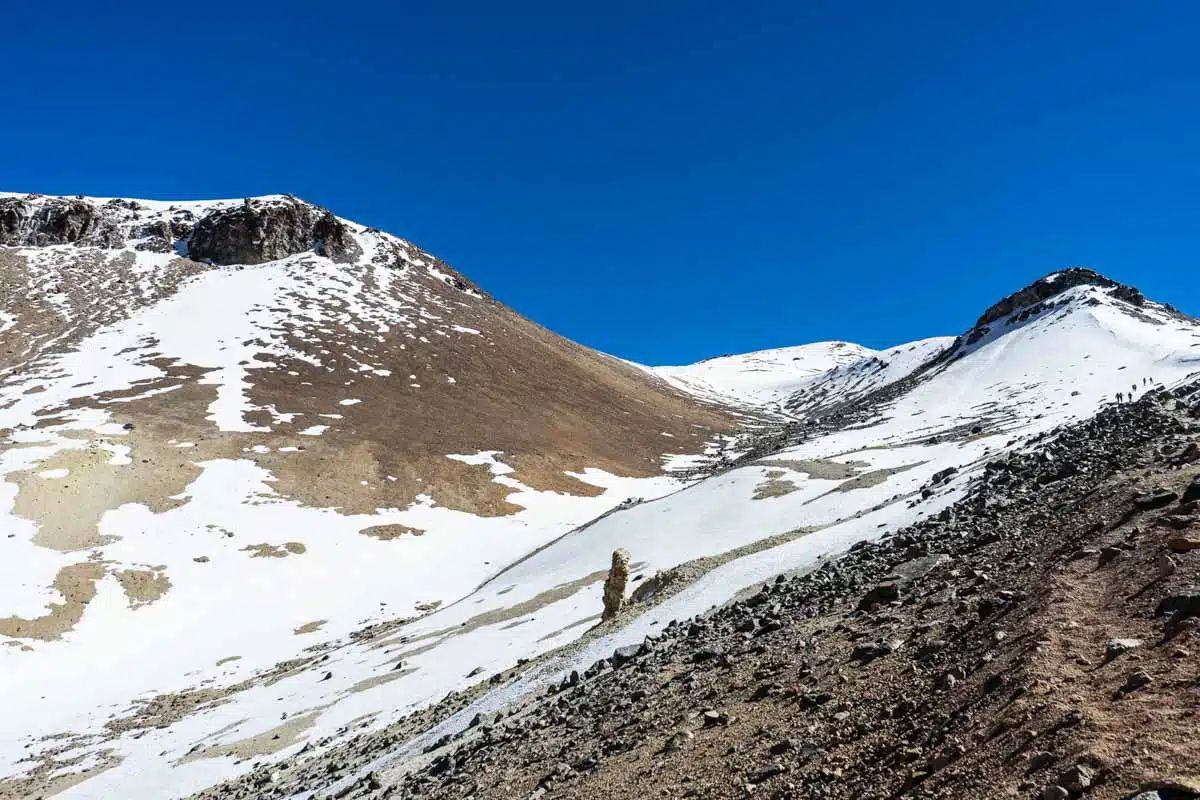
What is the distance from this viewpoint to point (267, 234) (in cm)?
14338

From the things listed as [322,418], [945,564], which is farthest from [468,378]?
[945,564]

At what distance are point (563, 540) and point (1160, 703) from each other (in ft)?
148

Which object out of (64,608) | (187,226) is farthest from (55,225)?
(64,608)

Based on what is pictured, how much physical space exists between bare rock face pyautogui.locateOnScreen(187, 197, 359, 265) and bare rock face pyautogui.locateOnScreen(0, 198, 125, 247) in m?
15.5

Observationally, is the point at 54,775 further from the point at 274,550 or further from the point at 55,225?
the point at 55,225

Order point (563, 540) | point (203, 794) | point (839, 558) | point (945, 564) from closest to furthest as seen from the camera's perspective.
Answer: point (945, 564)
point (839, 558)
point (203, 794)
point (563, 540)

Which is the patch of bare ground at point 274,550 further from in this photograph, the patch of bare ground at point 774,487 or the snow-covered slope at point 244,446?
the patch of bare ground at point 774,487

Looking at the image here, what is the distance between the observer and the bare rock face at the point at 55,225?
432 feet

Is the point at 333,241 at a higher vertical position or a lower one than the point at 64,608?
higher

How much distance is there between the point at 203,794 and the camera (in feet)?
69.8

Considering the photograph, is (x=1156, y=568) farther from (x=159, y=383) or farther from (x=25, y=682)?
(x=159, y=383)

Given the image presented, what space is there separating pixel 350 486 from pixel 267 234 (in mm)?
98460

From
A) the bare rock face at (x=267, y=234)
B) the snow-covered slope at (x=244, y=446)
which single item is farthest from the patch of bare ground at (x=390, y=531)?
the bare rock face at (x=267, y=234)

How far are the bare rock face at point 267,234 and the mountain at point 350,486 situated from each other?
0.84 m
